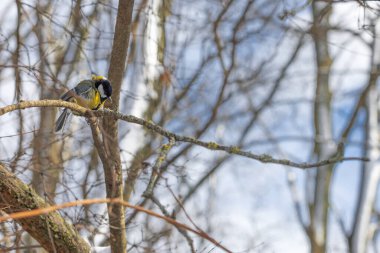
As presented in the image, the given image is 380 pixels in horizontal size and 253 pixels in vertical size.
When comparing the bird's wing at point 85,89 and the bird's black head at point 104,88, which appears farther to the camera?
the bird's wing at point 85,89

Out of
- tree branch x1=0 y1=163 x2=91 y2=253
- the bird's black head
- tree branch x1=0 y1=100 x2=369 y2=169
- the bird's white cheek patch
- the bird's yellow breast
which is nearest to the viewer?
tree branch x1=0 y1=100 x2=369 y2=169

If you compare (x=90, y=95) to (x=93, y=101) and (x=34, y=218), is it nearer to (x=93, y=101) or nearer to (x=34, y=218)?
(x=93, y=101)

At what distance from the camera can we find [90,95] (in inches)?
111

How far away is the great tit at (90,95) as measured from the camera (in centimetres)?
256

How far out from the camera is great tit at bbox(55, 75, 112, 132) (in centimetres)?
256

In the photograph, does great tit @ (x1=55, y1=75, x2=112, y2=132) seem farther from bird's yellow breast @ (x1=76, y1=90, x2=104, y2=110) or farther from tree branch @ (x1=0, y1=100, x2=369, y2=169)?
tree branch @ (x1=0, y1=100, x2=369, y2=169)

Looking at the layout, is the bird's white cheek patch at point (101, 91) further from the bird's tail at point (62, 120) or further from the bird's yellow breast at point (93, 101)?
the bird's tail at point (62, 120)

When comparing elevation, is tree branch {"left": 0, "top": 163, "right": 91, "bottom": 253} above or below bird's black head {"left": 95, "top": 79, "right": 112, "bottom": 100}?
below

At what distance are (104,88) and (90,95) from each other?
0.92 ft

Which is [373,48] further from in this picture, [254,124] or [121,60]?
[121,60]

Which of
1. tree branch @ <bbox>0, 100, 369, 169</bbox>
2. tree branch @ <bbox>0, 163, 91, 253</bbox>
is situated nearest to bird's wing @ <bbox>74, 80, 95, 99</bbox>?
tree branch @ <bbox>0, 100, 369, 169</bbox>

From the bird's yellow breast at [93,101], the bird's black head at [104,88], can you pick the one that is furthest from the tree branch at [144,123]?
the bird's yellow breast at [93,101]

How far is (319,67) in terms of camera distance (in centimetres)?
765

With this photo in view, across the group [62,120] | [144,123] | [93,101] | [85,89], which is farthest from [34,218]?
[85,89]
